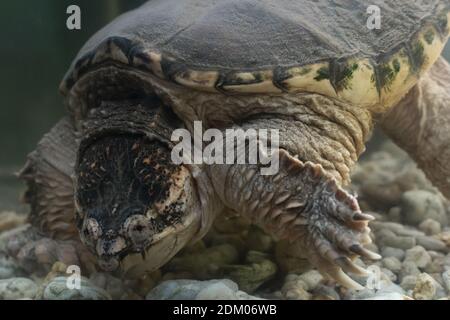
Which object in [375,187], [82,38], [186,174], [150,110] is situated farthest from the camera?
[82,38]

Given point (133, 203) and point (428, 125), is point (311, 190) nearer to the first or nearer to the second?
point (133, 203)

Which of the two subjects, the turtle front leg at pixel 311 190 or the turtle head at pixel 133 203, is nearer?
the turtle front leg at pixel 311 190

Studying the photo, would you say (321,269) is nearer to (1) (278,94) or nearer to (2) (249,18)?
(1) (278,94)

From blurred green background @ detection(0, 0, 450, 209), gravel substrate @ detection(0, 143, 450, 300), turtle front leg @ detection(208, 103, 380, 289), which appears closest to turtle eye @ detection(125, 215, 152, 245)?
gravel substrate @ detection(0, 143, 450, 300)

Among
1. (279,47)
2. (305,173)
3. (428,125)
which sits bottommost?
(305,173)

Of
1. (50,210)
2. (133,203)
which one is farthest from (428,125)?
(50,210)

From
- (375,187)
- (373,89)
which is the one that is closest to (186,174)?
(373,89)

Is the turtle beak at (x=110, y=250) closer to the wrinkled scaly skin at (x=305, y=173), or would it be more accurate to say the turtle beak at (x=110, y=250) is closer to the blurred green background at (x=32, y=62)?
the wrinkled scaly skin at (x=305, y=173)

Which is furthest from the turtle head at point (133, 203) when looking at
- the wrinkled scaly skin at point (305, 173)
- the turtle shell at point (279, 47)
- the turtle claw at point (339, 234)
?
the turtle claw at point (339, 234)
